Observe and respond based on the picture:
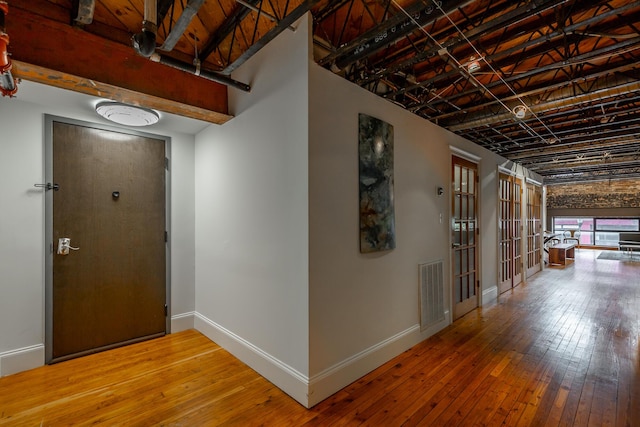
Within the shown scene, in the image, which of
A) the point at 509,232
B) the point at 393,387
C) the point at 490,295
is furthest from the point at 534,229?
the point at 393,387

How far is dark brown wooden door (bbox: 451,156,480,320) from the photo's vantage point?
3895 mm

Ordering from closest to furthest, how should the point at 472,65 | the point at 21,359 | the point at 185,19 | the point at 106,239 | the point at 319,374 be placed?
the point at 185,19, the point at 319,374, the point at 21,359, the point at 472,65, the point at 106,239

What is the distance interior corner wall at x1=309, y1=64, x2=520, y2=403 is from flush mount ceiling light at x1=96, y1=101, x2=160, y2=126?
167cm

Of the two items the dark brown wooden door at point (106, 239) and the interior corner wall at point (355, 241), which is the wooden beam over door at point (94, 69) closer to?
the dark brown wooden door at point (106, 239)

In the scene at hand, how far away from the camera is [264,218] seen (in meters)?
2.47

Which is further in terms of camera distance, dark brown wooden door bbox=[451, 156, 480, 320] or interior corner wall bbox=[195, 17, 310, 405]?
dark brown wooden door bbox=[451, 156, 480, 320]

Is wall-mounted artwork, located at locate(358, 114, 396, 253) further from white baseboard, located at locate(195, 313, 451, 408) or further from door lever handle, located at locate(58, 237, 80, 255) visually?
door lever handle, located at locate(58, 237, 80, 255)

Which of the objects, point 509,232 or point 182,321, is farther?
point 509,232

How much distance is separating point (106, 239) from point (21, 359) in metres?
1.22

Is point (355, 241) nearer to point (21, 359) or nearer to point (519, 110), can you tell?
point (519, 110)

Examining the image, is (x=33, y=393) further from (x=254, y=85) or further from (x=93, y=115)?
(x=254, y=85)

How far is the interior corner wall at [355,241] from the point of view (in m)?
2.15

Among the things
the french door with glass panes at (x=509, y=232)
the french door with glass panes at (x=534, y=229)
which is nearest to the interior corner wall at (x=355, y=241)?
the french door with glass panes at (x=509, y=232)

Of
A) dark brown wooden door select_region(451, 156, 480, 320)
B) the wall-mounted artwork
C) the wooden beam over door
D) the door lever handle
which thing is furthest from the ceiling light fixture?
the door lever handle
